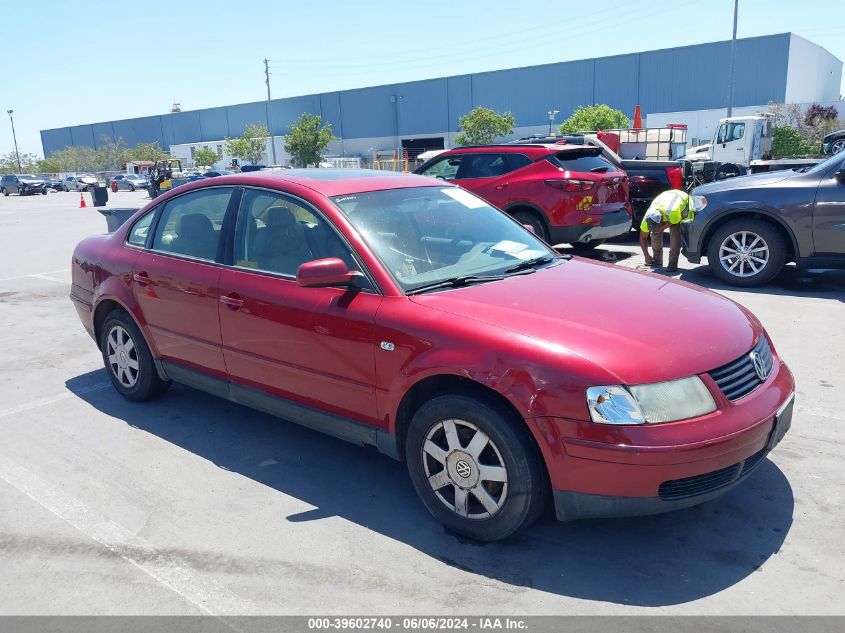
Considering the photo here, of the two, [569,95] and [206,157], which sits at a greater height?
[569,95]

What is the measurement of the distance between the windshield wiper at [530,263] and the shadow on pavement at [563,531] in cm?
135

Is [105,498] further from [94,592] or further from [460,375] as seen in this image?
[460,375]

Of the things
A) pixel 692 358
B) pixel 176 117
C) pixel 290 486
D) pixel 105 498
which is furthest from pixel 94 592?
pixel 176 117

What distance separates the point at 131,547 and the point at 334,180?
2322mm

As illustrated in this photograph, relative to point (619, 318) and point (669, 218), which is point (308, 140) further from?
point (619, 318)

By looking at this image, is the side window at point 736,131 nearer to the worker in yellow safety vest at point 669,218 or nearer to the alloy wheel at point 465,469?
the worker in yellow safety vest at point 669,218

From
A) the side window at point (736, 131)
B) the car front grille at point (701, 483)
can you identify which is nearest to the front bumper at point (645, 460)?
the car front grille at point (701, 483)

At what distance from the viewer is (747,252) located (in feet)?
26.8

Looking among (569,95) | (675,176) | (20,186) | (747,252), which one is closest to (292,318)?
(747,252)

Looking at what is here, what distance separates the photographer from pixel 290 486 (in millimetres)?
3855

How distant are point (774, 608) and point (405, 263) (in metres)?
2.28

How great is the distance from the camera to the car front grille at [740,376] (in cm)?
296

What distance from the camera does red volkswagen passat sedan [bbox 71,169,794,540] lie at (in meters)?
2.81

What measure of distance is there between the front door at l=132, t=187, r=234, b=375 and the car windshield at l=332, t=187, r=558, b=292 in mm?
1052
